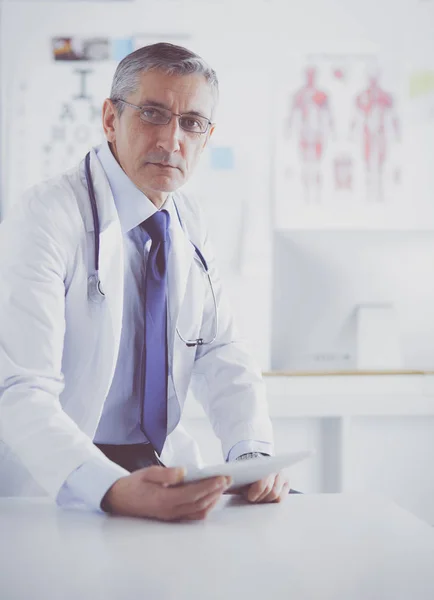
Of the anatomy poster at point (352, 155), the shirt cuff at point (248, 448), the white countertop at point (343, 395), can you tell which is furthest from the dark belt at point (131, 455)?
the anatomy poster at point (352, 155)

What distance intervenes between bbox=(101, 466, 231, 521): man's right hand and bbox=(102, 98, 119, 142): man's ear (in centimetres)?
80

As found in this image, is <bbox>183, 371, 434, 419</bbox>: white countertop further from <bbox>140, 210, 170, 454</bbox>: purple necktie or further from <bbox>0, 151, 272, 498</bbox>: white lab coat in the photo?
<bbox>140, 210, 170, 454</bbox>: purple necktie

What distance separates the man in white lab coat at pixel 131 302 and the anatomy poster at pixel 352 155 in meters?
1.85

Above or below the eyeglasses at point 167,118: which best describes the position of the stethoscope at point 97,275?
below

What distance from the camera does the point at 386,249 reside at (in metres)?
2.41

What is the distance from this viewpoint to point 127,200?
1537 mm

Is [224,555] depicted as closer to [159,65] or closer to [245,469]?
[245,469]

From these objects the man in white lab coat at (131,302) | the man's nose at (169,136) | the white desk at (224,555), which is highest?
the man's nose at (169,136)

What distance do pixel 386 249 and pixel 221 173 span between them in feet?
4.00

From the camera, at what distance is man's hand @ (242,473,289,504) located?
1.20 m

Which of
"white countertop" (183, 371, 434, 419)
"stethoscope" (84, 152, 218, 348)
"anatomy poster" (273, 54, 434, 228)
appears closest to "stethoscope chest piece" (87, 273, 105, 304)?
"stethoscope" (84, 152, 218, 348)

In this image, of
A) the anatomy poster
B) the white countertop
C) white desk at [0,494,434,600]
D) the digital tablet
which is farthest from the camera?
the anatomy poster

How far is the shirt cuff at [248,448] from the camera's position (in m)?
1.48

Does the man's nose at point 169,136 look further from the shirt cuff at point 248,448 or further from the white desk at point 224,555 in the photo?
the white desk at point 224,555
